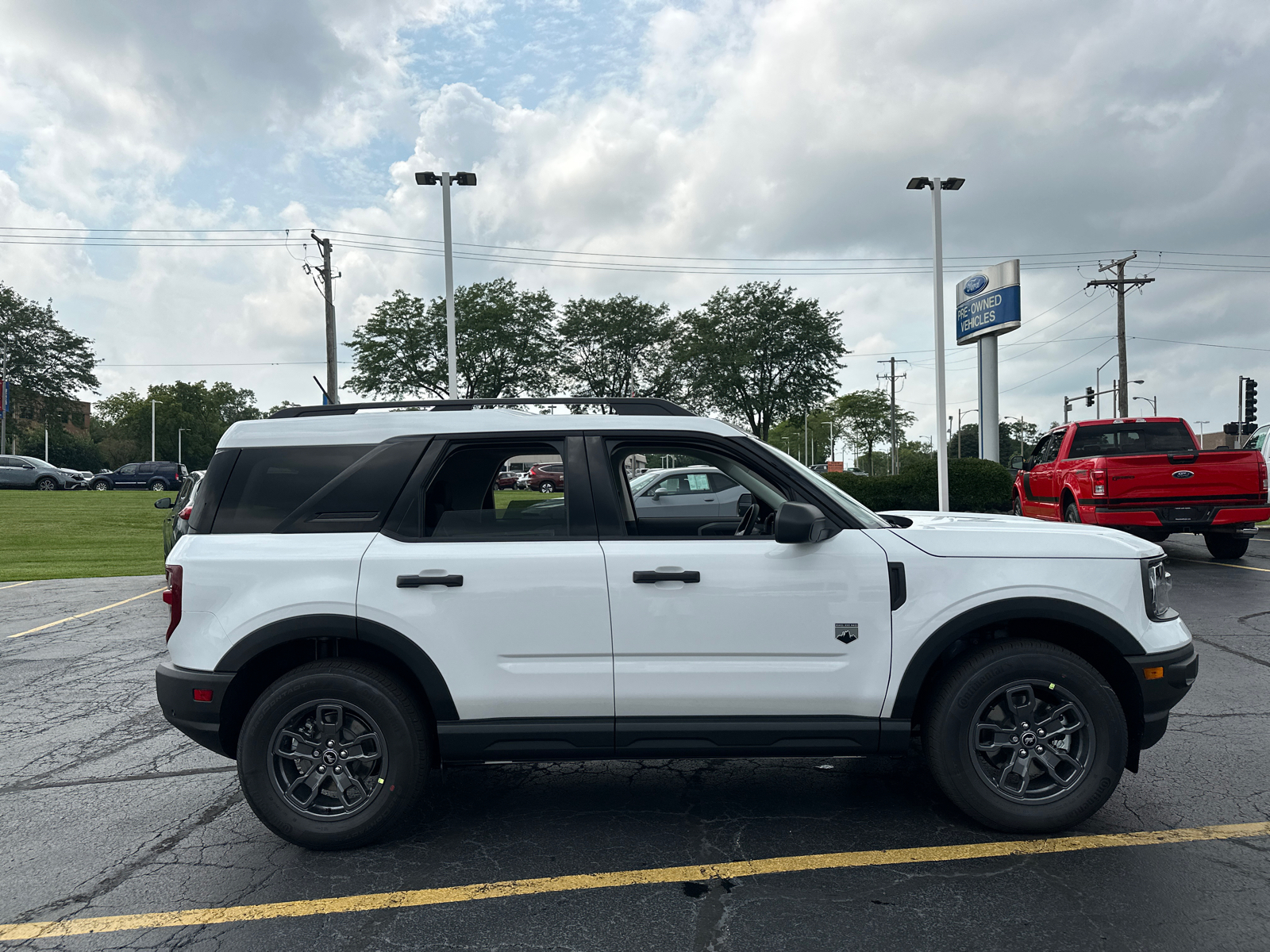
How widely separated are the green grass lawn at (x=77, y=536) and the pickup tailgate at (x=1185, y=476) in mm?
15230

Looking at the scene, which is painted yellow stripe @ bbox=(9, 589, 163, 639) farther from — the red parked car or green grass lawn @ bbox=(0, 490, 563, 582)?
the red parked car

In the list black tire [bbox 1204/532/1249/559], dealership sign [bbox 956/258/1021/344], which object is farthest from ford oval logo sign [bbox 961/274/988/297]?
black tire [bbox 1204/532/1249/559]

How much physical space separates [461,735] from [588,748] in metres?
0.53

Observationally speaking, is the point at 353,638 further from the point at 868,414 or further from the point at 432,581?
the point at 868,414

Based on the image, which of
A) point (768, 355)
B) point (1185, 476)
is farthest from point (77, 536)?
point (768, 355)

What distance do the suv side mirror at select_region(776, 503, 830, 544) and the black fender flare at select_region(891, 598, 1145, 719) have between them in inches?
26.8

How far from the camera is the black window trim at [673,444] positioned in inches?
146

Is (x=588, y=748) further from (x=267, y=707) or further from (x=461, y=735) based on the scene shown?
(x=267, y=707)

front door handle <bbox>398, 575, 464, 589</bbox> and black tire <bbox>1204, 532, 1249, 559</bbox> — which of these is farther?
black tire <bbox>1204, 532, 1249, 559</bbox>

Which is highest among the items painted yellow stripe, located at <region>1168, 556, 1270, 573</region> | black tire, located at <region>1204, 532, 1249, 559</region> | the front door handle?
the front door handle

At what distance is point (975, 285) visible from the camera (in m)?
29.4

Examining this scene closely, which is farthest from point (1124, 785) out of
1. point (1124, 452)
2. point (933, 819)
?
point (1124, 452)

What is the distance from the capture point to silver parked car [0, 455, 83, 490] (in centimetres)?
3841

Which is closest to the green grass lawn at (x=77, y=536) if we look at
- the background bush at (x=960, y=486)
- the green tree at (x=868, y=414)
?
the background bush at (x=960, y=486)
